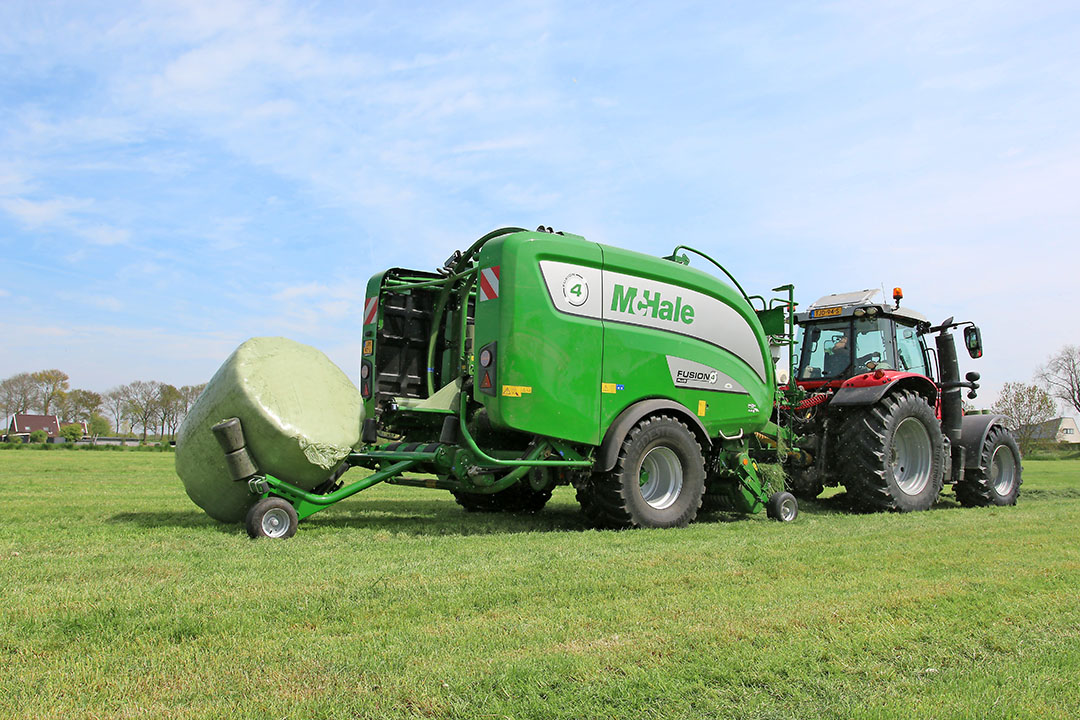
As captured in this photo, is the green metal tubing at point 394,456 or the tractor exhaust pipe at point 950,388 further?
the tractor exhaust pipe at point 950,388

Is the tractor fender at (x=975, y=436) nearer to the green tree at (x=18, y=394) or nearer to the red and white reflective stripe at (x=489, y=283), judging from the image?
the red and white reflective stripe at (x=489, y=283)

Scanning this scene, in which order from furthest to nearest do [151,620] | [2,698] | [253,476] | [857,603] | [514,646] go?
→ [253,476]
[857,603]
[151,620]
[514,646]
[2,698]

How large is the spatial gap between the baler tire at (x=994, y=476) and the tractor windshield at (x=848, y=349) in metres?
1.97

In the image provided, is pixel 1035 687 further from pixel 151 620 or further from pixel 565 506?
pixel 565 506

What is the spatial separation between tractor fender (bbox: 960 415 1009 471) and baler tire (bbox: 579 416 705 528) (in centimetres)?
495

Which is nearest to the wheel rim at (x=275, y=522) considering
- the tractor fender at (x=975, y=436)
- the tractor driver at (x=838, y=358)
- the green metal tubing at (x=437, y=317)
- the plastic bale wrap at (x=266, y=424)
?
the plastic bale wrap at (x=266, y=424)

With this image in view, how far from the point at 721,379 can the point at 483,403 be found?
261cm

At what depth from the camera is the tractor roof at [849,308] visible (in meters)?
10.1

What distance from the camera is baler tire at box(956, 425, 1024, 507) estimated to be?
34.5 ft

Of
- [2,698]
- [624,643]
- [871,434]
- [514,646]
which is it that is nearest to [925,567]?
[624,643]

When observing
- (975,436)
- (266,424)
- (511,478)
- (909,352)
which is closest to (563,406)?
(511,478)

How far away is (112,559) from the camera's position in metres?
5.08

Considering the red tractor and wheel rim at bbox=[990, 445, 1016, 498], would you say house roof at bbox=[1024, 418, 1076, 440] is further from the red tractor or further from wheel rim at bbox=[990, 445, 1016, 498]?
the red tractor

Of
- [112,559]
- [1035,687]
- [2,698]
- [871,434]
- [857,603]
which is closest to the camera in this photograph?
[2,698]
